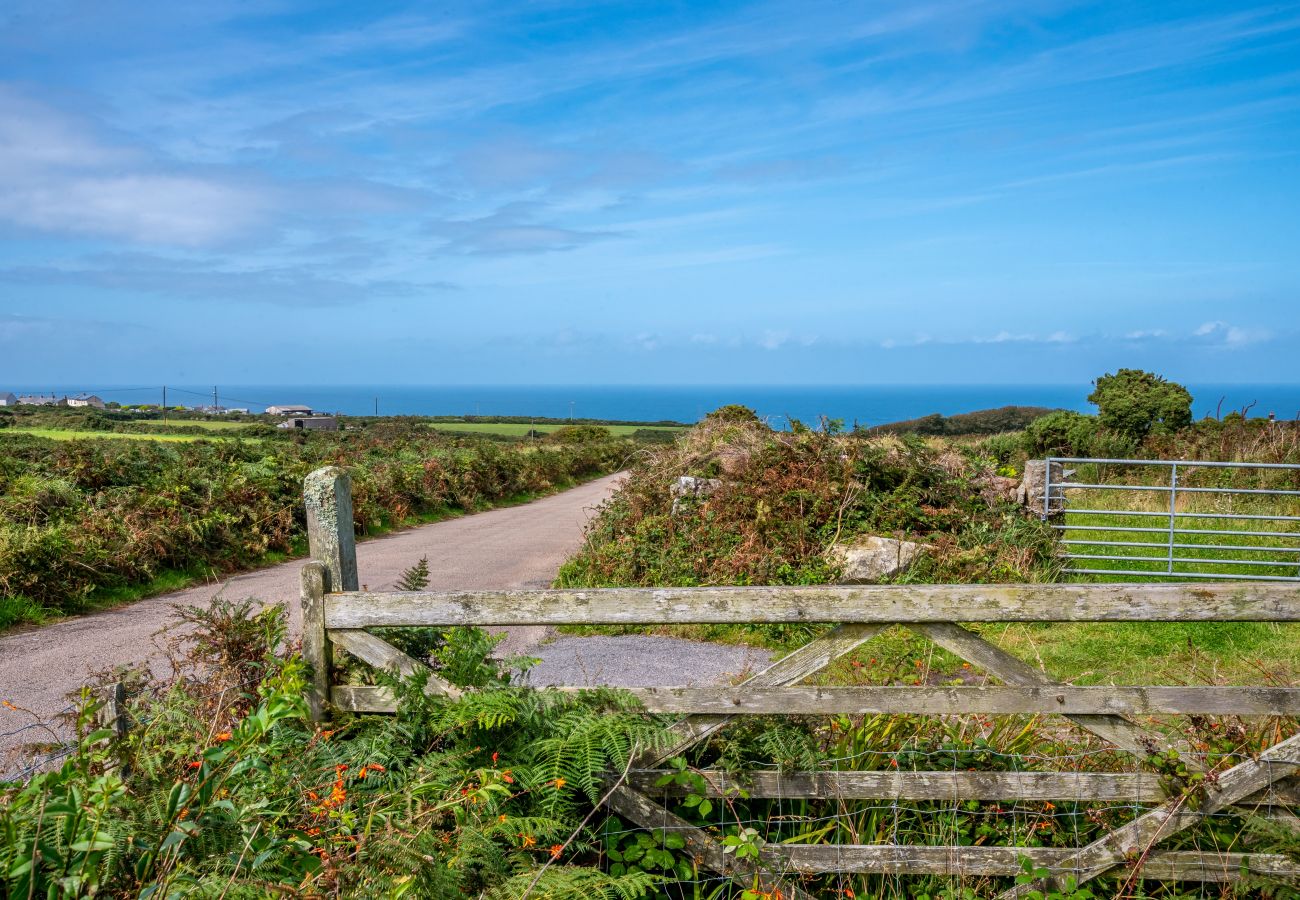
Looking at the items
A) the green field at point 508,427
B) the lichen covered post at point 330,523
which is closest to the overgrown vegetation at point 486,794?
the lichen covered post at point 330,523

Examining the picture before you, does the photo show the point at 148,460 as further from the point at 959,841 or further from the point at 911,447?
the point at 959,841

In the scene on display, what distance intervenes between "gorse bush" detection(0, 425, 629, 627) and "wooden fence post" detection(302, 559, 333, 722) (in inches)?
305

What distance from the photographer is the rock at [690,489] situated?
495 inches

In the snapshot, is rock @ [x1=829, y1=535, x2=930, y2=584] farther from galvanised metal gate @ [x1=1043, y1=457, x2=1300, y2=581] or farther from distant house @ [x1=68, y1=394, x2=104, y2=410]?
distant house @ [x1=68, y1=394, x2=104, y2=410]

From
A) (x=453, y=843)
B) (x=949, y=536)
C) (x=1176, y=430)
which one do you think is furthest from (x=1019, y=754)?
(x=1176, y=430)

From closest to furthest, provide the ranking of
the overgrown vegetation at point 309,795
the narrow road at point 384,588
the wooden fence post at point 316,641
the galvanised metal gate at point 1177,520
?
the overgrown vegetation at point 309,795 → the wooden fence post at point 316,641 → the narrow road at point 384,588 → the galvanised metal gate at point 1177,520

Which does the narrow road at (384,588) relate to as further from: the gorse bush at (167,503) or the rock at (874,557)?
the rock at (874,557)

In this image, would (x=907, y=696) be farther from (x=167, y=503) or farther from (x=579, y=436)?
(x=579, y=436)

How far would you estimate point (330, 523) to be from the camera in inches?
175

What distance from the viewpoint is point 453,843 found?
362 cm

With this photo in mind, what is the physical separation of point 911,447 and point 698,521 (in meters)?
3.42

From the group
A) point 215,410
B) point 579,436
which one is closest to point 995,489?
point 579,436

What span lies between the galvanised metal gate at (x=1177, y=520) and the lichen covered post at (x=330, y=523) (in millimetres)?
9903

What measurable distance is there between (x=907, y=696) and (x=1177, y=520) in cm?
1485
